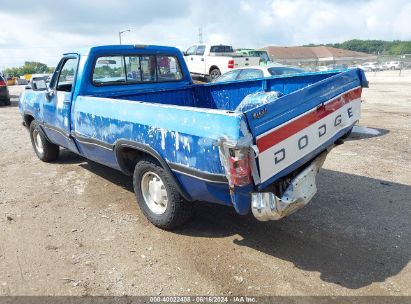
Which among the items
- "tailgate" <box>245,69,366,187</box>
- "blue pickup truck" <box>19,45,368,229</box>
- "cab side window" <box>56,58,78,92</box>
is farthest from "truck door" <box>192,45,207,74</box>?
"tailgate" <box>245,69,366,187</box>

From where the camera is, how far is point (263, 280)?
3191 mm

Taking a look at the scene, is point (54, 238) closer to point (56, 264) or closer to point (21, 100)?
point (56, 264)

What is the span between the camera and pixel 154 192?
4145 millimetres

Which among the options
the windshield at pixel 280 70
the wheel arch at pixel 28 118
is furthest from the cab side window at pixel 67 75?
the windshield at pixel 280 70

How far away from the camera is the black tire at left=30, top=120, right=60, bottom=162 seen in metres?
6.51

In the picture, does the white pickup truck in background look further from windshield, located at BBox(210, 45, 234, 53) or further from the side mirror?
the side mirror

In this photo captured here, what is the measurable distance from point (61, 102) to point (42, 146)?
1879 mm

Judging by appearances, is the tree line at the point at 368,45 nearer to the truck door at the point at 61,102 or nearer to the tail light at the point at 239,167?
the truck door at the point at 61,102

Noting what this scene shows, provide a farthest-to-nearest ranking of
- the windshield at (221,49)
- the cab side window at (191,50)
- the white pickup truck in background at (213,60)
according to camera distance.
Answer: the cab side window at (191,50) → the windshield at (221,49) → the white pickup truck in background at (213,60)

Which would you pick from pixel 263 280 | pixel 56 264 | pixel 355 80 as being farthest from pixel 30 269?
pixel 355 80

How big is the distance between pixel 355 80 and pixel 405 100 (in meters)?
12.8

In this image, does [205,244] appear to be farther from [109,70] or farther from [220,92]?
[109,70]

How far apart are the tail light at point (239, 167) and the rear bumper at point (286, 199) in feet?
0.61

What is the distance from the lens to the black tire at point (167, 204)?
3.76 meters
